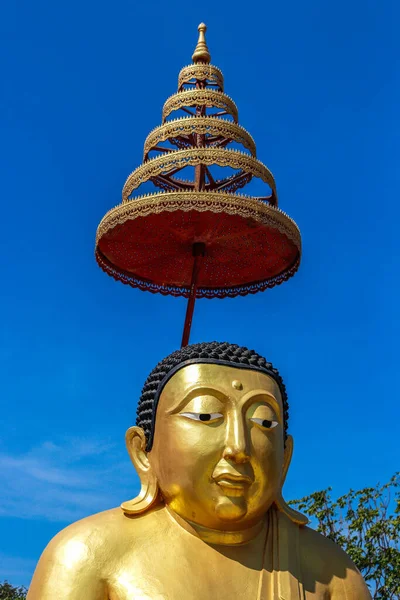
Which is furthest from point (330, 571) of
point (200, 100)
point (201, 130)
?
point (200, 100)

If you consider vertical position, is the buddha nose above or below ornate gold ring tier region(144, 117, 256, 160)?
below

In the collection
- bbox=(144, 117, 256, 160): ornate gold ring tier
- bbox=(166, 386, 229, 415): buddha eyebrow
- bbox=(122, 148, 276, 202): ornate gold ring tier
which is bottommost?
bbox=(166, 386, 229, 415): buddha eyebrow

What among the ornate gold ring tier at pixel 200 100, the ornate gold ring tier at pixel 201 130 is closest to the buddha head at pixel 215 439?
the ornate gold ring tier at pixel 201 130

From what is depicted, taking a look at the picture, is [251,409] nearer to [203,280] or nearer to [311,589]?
[311,589]

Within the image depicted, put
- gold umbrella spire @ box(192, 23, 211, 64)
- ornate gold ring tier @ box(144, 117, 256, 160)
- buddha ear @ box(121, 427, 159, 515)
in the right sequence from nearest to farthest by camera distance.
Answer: buddha ear @ box(121, 427, 159, 515) < ornate gold ring tier @ box(144, 117, 256, 160) < gold umbrella spire @ box(192, 23, 211, 64)

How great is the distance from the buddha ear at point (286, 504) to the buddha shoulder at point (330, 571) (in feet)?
0.25

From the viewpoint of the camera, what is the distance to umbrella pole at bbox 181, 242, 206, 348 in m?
11.2

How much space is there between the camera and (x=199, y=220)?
10594 mm

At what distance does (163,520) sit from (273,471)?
588mm

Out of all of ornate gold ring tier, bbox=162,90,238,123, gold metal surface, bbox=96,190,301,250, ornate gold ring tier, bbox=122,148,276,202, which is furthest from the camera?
ornate gold ring tier, bbox=162,90,238,123

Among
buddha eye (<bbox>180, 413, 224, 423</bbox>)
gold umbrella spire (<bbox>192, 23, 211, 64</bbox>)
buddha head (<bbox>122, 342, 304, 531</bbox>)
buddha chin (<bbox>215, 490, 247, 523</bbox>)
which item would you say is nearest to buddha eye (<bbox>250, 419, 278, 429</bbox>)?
buddha head (<bbox>122, 342, 304, 531</bbox>)

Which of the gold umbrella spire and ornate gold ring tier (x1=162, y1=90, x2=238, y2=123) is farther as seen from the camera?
the gold umbrella spire

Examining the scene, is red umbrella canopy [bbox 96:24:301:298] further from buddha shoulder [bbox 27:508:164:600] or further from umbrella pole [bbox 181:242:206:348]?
buddha shoulder [bbox 27:508:164:600]

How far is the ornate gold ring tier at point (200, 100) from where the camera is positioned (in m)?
11.9
